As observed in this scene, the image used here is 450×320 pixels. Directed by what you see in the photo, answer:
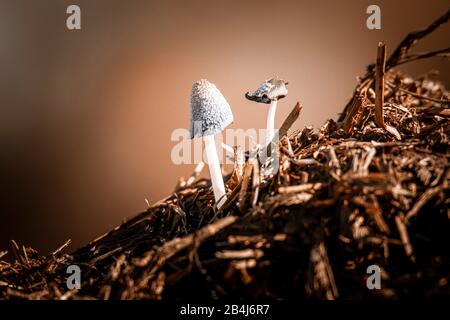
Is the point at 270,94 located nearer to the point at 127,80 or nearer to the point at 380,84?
the point at 380,84

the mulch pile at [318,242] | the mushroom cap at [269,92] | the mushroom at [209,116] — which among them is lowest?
the mulch pile at [318,242]

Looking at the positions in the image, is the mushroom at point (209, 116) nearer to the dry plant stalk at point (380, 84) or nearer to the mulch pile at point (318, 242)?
the mulch pile at point (318, 242)

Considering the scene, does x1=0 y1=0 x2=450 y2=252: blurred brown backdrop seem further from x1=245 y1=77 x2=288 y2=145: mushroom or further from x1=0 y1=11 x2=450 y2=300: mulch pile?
x1=0 y1=11 x2=450 y2=300: mulch pile

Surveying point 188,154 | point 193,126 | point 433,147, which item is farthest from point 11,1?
point 433,147

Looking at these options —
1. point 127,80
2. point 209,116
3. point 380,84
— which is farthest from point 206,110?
point 127,80

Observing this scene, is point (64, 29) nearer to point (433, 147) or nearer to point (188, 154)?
point (188, 154)

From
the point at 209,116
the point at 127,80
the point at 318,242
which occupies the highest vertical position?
the point at 127,80

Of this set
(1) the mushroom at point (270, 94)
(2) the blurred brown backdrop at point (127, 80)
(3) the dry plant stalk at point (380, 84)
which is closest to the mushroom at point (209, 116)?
(1) the mushroom at point (270, 94)
